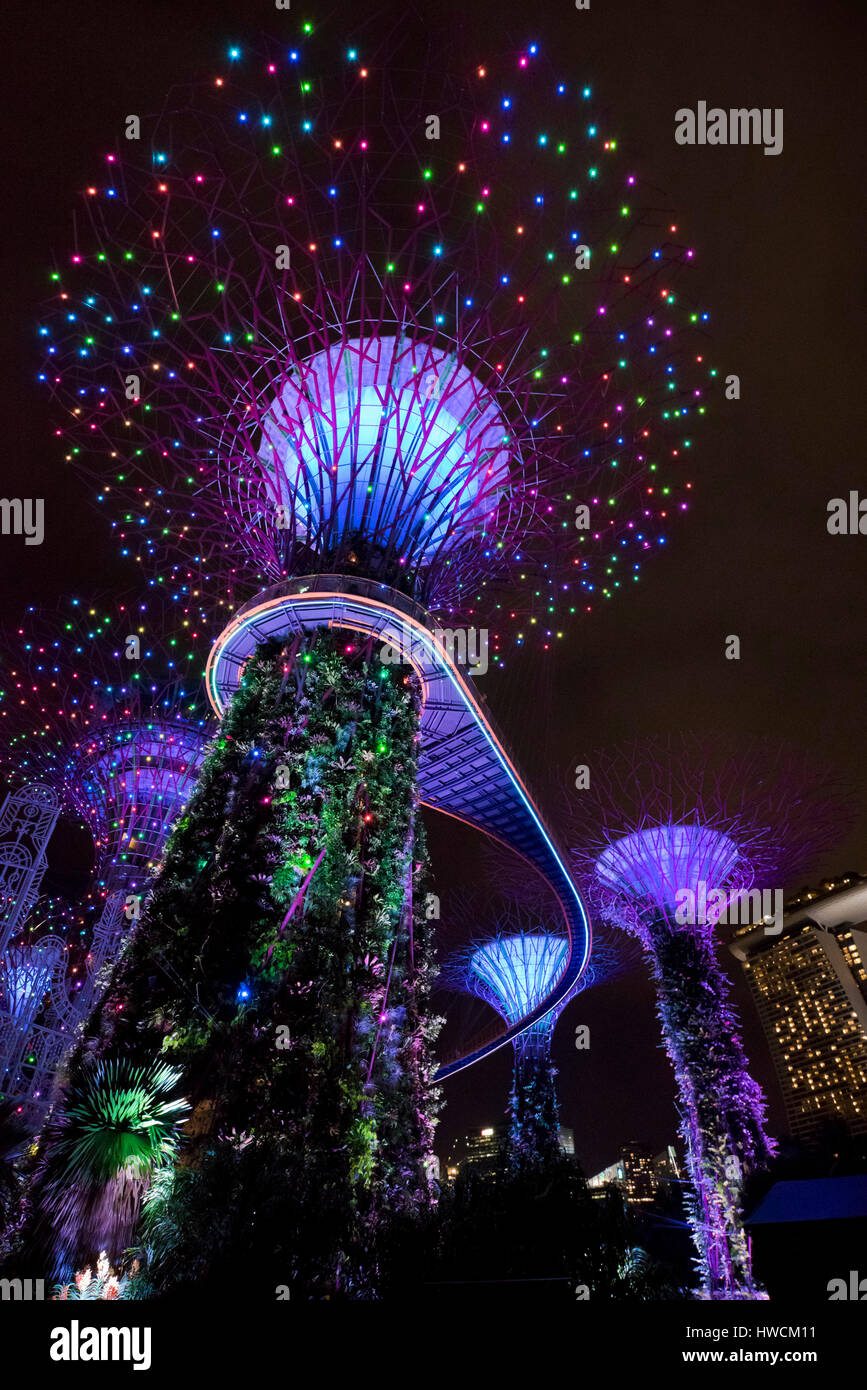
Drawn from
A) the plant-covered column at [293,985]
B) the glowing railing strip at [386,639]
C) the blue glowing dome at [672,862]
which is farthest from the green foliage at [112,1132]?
the blue glowing dome at [672,862]

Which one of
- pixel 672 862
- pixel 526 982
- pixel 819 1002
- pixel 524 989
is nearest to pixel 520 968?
pixel 526 982

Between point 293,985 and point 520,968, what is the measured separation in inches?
1022

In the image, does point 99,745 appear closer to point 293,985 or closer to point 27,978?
point 27,978

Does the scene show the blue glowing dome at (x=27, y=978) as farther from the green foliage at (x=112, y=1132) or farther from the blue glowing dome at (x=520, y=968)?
the blue glowing dome at (x=520, y=968)

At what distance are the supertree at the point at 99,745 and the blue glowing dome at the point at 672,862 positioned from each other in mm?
14720

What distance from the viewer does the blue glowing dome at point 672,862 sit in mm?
23547

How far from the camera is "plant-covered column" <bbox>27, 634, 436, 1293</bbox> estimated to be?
24.7 feet

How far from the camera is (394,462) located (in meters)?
13.8

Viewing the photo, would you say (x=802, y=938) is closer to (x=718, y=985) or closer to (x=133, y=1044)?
(x=718, y=985)

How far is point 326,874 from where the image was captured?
1076 cm

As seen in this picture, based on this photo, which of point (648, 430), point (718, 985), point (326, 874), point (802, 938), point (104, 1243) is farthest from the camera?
point (802, 938)

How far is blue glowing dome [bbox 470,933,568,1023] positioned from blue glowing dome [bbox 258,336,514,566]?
24.0m
